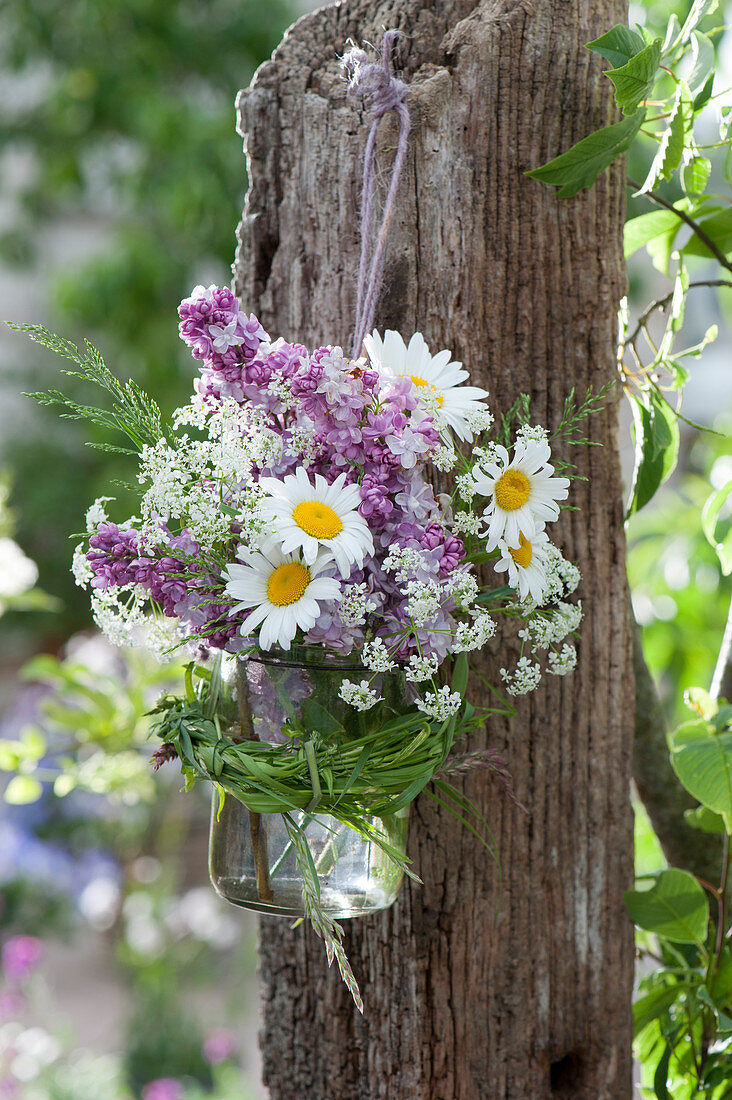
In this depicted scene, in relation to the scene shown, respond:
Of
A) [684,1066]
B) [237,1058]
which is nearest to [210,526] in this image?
[684,1066]

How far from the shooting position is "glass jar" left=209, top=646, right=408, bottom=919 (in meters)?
0.63

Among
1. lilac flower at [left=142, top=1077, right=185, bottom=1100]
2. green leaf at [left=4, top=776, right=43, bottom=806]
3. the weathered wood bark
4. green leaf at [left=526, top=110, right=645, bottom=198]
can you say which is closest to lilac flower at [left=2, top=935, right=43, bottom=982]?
lilac flower at [left=142, top=1077, right=185, bottom=1100]

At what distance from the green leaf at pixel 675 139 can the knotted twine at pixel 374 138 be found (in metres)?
0.20

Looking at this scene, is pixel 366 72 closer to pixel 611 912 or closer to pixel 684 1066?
pixel 611 912

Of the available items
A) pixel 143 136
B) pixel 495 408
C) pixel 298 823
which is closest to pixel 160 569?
pixel 298 823

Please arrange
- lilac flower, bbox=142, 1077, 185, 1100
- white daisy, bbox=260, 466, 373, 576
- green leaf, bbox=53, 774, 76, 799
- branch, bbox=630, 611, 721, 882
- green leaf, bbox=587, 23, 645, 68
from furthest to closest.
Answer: lilac flower, bbox=142, 1077, 185, 1100 → green leaf, bbox=53, 774, 76, 799 → branch, bbox=630, 611, 721, 882 → green leaf, bbox=587, 23, 645, 68 → white daisy, bbox=260, 466, 373, 576

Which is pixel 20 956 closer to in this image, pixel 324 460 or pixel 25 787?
pixel 25 787

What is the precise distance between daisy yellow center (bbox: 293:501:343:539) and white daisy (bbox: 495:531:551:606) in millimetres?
112

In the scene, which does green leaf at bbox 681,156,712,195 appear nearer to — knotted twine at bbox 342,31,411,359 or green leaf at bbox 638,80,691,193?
green leaf at bbox 638,80,691,193

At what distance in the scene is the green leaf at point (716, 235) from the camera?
90 centimetres

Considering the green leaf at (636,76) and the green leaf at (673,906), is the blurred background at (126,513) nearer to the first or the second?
the green leaf at (673,906)

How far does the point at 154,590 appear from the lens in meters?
0.62

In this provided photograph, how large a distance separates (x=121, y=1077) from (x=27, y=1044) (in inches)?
20.0

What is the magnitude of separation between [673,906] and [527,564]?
18.2 inches
